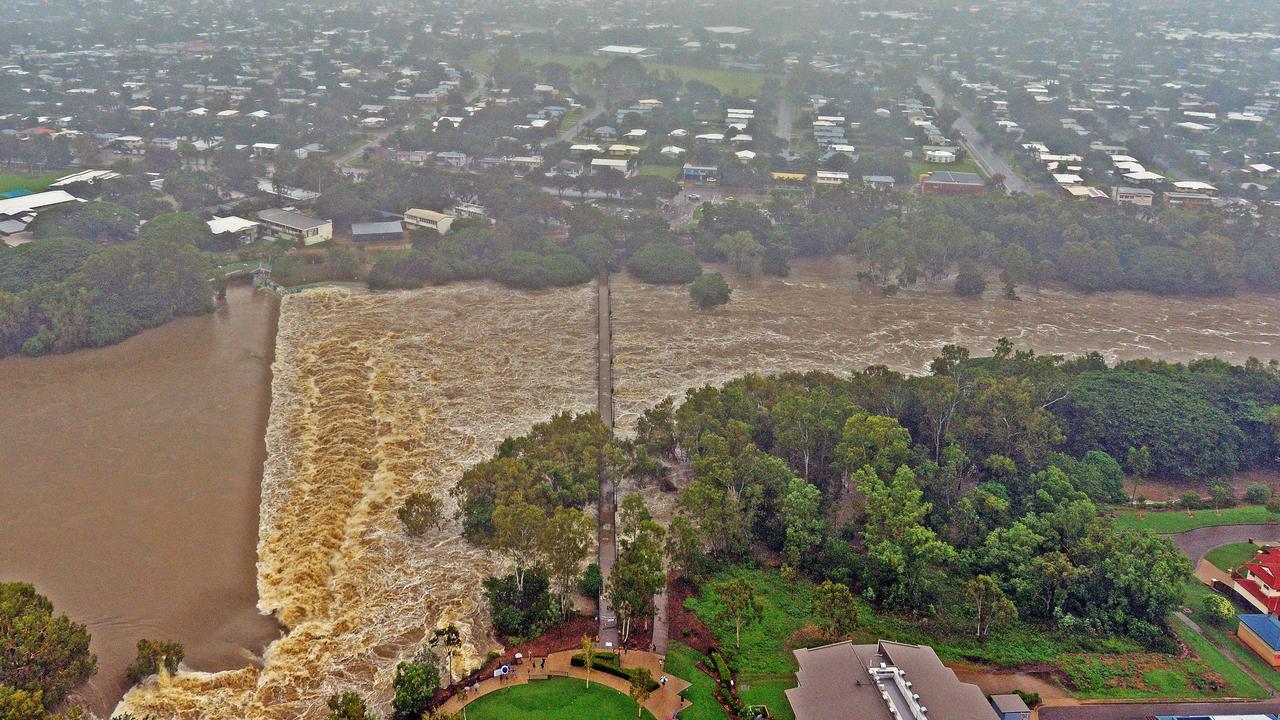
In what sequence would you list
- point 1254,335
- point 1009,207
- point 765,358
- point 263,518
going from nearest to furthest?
point 263,518 → point 765,358 → point 1254,335 → point 1009,207

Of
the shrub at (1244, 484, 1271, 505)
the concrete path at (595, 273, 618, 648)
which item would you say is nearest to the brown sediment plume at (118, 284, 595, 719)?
the concrete path at (595, 273, 618, 648)

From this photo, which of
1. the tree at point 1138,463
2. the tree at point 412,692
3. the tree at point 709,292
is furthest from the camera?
the tree at point 709,292

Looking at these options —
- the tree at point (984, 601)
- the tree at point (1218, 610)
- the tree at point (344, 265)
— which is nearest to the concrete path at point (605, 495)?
the tree at point (984, 601)

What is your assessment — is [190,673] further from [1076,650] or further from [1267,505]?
[1267,505]

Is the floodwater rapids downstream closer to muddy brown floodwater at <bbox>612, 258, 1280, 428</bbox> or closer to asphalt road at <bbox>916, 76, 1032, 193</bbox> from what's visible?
muddy brown floodwater at <bbox>612, 258, 1280, 428</bbox>

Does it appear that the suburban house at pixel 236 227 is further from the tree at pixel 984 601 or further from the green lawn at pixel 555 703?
the tree at pixel 984 601

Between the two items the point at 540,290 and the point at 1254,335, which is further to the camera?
the point at 540,290

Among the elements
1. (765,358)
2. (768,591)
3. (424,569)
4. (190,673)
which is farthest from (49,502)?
(765,358)

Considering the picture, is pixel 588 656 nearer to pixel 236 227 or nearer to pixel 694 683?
pixel 694 683
